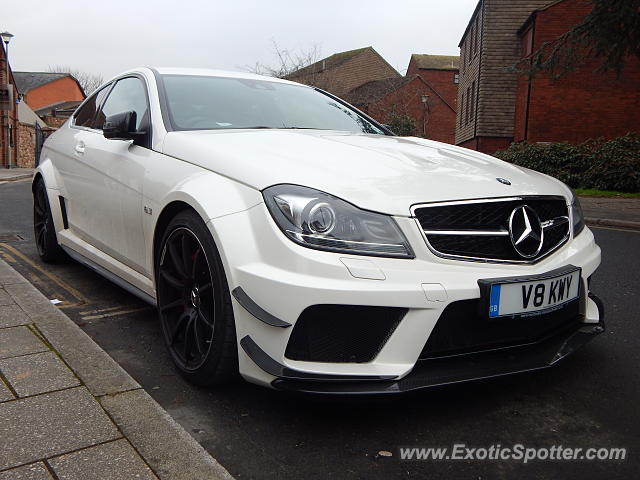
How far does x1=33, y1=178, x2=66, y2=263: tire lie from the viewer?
493cm

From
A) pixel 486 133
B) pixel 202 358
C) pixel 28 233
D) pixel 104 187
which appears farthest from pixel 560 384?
pixel 486 133

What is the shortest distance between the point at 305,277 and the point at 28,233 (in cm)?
610

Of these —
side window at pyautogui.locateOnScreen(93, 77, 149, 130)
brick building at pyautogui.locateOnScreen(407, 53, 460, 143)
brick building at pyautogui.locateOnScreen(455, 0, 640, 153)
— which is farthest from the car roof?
brick building at pyautogui.locateOnScreen(407, 53, 460, 143)

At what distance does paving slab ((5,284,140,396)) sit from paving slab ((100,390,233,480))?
0.43 feet

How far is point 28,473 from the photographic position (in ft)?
6.34

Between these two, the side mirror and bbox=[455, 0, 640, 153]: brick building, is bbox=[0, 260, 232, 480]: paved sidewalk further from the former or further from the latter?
bbox=[455, 0, 640, 153]: brick building

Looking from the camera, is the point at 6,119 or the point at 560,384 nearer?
the point at 560,384

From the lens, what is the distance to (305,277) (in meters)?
2.20

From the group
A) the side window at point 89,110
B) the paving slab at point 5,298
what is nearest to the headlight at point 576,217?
the paving slab at point 5,298

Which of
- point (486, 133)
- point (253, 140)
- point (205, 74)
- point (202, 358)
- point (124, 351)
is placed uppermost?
point (205, 74)

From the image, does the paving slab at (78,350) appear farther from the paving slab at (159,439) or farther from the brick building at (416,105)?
the brick building at (416,105)

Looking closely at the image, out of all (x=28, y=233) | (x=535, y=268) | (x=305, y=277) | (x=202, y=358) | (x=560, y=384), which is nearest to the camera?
(x=305, y=277)

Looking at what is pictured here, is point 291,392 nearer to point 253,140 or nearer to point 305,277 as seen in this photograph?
point 305,277

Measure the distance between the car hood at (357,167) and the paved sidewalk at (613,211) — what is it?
7.25 metres
